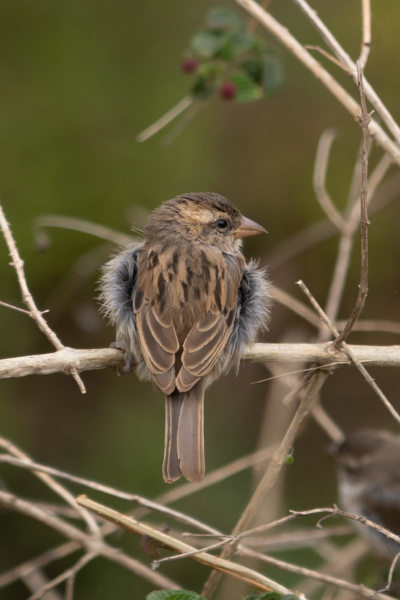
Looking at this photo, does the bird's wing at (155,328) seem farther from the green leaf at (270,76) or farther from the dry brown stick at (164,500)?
the green leaf at (270,76)

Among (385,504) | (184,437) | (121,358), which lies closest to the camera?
(184,437)

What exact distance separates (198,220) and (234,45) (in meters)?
0.77

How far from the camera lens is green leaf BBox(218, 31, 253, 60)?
151 inches

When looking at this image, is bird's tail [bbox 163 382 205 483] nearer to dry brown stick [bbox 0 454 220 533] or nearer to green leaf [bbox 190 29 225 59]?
dry brown stick [bbox 0 454 220 533]

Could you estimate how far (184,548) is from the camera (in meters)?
2.71

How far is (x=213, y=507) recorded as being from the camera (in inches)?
220

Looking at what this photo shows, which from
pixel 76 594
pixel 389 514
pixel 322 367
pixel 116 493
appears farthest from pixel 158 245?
pixel 76 594

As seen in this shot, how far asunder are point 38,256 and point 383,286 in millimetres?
2356

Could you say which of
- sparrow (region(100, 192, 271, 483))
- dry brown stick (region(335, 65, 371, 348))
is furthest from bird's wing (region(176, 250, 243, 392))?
dry brown stick (region(335, 65, 371, 348))

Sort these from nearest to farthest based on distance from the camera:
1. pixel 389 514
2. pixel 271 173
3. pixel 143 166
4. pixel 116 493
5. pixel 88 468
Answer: pixel 116 493 < pixel 389 514 < pixel 88 468 < pixel 143 166 < pixel 271 173

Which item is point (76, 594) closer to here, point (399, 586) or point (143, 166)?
point (399, 586)

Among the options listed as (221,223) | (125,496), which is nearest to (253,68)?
(221,223)

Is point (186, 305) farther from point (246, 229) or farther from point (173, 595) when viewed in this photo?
point (173, 595)

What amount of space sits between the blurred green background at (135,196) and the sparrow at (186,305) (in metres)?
1.40
